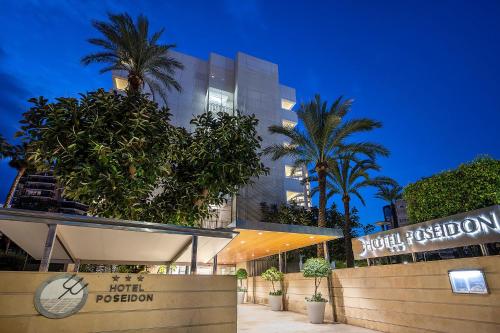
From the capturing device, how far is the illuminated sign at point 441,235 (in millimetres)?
6219

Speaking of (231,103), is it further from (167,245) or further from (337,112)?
(167,245)

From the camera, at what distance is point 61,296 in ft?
11.6

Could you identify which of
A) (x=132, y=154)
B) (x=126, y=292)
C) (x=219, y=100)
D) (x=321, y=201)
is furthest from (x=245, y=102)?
(x=126, y=292)

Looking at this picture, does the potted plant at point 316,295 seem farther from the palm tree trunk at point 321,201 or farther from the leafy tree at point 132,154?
the leafy tree at point 132,154

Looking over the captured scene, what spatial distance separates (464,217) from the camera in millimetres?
6746

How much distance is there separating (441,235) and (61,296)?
864 cm

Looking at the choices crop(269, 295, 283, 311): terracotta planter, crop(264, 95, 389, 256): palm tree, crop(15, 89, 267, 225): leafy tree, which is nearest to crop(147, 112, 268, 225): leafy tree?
crop(15, 89, 267, 225): leafy tree

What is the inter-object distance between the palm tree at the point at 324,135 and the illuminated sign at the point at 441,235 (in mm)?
5305

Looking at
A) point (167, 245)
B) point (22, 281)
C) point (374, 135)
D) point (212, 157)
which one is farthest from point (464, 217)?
point (374, 135)

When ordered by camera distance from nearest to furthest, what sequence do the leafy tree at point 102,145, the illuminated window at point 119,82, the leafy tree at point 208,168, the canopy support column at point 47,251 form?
1. the canopy support column at point 47,251
2. the leafy tree at point 102,145
3. the leafy tree at point 208,168
4. the illuminated window at point 119,82

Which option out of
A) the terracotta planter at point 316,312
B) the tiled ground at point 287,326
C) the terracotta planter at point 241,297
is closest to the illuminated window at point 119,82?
the terracotta planter at point 241,297

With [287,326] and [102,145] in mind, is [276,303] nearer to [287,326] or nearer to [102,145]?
[287,326]

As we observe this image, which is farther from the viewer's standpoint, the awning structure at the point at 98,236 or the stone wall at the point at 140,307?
the awning structure at the point at 98,236

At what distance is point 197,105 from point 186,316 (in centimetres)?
2943
